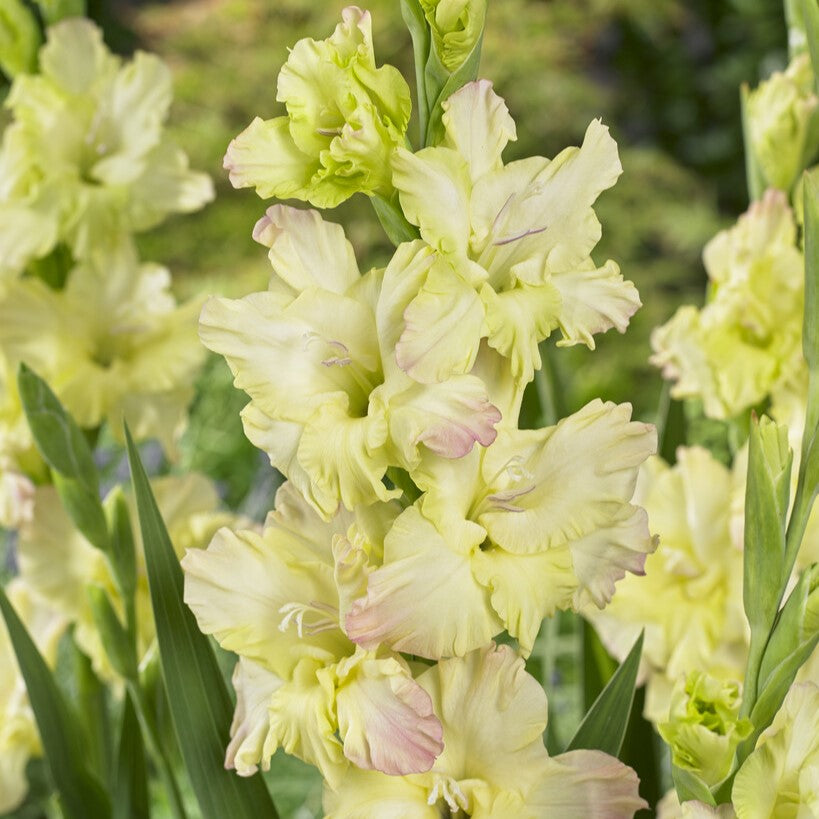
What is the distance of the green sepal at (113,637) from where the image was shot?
0.70 metres

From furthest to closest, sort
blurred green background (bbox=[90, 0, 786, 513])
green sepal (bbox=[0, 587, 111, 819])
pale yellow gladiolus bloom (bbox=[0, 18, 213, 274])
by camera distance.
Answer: blurred green background (bbox=[90, 0, 786, 513])
pale yellow gladiolus bloom (bbox=[0, 18, 213, 274])
green sepal (bbox=[0, 587, 111, 819])

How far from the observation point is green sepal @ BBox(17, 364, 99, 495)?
66 cm

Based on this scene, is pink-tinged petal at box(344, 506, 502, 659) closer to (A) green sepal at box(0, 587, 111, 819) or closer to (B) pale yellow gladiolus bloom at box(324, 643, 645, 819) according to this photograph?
(B) pale yellow gladiolus bloom at box(324, 643, 645, 819)

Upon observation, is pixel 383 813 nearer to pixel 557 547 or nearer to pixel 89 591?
pixel 557 547

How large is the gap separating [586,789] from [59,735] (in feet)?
1.17

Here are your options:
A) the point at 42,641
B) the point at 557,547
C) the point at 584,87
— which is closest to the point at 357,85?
the point at 557,547

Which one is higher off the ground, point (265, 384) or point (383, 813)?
point (265, 384)

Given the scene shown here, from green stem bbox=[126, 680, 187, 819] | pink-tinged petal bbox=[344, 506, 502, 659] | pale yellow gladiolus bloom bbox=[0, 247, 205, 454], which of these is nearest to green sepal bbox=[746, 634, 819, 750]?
pink-tinged petal bbox=[344, 506, 502, 659]

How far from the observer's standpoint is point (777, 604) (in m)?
0.48

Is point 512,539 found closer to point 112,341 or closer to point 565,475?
point 565,475

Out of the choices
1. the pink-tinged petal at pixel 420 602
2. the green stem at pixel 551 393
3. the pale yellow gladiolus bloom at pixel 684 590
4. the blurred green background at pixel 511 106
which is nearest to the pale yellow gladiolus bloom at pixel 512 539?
the pink-tinged petal at pixel 420 602

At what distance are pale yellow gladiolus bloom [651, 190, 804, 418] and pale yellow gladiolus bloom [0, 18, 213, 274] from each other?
1.04 feet

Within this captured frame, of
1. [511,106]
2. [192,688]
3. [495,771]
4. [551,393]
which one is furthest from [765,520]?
[511,106]

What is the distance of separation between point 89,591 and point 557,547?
35 cm
